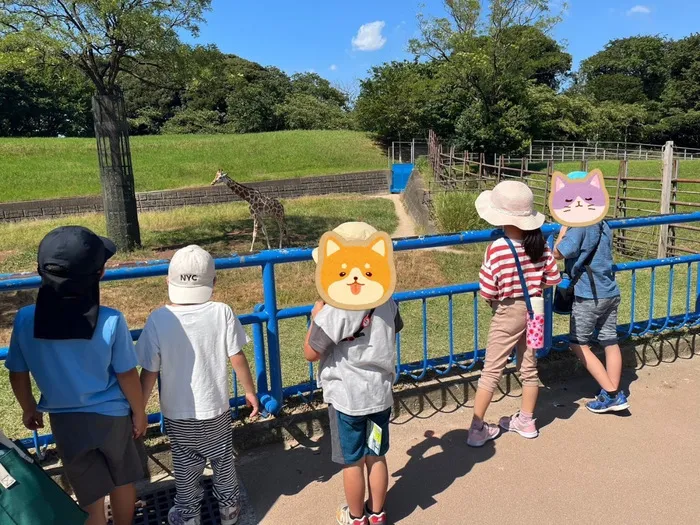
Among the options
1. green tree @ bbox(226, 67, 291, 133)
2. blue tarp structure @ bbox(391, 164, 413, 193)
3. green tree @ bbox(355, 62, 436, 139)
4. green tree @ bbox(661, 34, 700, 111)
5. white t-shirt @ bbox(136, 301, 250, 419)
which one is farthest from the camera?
green tree @ bbox(661, 34, 700, 111)

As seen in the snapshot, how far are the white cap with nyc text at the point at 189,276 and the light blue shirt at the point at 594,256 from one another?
7.53ft

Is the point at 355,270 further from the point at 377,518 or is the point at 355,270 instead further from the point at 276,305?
the point at 276,305

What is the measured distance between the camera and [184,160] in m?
29.5

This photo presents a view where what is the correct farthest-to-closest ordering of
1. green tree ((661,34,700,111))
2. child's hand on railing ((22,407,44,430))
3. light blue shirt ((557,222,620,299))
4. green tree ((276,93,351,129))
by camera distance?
1. green tree ((661,34,700,111))
2. green tree ((276,93,351,129))
3. light blue shirt ((557,222,620,299))
4. child's hand on railing ((22,407,44,430))

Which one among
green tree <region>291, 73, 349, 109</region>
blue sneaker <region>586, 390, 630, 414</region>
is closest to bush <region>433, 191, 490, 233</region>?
blue sneaker <region>586, 390, 630, 414</region>

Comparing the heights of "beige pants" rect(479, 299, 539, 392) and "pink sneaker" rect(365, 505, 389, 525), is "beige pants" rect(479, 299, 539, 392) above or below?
above

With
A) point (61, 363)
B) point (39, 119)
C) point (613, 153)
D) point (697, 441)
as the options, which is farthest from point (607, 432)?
point (39, 119)

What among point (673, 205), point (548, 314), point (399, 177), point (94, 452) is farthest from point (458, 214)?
Result: point (399, 177)

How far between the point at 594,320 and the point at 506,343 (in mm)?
778

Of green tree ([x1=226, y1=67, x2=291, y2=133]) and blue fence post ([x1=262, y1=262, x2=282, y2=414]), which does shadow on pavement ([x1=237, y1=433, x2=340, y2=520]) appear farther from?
green tree ([x1=226, y1=67, x2=291, y2=133])

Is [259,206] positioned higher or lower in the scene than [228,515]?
higher

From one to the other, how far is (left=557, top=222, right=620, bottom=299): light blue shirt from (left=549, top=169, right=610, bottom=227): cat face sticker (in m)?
0.18

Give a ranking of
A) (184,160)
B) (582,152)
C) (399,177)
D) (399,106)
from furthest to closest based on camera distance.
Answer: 1. (582,152)
2. (399,106)
3. (184,160)
4. (399,177)

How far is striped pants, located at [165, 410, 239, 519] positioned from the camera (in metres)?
2.57
